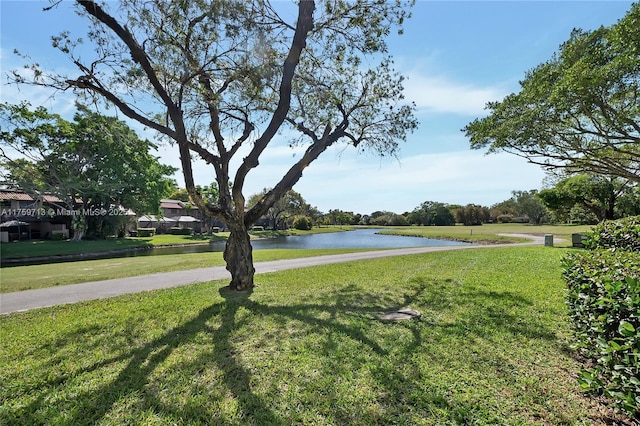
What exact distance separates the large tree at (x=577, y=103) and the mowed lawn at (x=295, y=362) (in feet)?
16.2

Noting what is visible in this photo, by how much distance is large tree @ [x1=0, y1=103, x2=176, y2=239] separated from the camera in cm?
1998

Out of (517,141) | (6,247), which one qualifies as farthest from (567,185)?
(6,247)

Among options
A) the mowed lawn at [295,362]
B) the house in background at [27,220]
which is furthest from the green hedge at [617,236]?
the house in background at [27,220]

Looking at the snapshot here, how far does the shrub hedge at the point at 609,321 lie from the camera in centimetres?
192

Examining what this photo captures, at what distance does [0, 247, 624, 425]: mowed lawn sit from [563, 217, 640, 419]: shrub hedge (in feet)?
1.43

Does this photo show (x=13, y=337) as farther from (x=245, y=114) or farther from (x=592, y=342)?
(x=592, y=342)

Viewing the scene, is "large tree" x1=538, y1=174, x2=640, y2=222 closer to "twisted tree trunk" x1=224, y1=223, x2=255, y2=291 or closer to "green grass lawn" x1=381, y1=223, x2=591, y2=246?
"green grass lawn" x1=381, y1=223, x2=591, y2=246

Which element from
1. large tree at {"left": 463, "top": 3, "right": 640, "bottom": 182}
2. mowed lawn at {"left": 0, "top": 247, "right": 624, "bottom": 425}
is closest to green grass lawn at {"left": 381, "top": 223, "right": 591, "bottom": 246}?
large tree at {"left": 463, "top": 3, "right": 640, "bottom": 182}

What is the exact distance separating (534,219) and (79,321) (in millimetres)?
77947

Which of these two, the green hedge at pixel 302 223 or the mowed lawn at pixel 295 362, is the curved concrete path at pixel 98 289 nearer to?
the mowed lawn at pixel 295 362

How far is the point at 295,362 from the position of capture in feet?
11.2

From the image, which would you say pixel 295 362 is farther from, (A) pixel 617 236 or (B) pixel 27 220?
(B) pixel 27 220

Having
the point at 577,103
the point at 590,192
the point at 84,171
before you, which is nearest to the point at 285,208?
the point at 84,171

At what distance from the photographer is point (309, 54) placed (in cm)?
764
